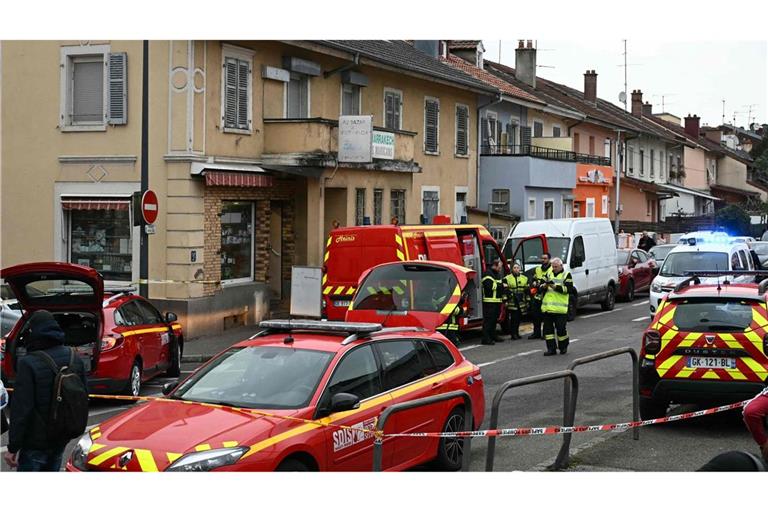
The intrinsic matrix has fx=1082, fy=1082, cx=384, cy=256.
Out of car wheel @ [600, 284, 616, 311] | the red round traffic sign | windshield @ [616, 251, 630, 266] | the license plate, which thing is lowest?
car wheel @ [600, 284, 616, 311]

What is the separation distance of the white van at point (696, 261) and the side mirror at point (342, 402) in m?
16.1

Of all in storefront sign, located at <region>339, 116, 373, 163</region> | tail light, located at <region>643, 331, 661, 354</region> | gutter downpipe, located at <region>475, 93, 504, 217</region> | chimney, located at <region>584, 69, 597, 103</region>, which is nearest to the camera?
tail light, located at <region>643, 331, 661, 354</region>

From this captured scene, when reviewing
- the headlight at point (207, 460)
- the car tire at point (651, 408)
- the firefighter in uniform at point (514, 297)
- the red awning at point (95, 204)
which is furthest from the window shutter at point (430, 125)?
the headlight at point (207, 460)

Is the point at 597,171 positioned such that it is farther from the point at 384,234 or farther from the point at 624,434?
the point at 624,434

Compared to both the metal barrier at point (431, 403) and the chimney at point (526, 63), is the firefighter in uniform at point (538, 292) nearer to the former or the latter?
the metal barrier at point (431, 403)

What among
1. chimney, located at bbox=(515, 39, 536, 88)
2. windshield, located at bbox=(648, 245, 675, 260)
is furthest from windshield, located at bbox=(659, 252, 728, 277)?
chimney, located at bbox=(515, 39, 536, 88)

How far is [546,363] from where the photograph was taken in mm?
18125

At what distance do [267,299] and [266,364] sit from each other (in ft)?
56.2

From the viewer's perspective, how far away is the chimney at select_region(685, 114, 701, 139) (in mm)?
82750

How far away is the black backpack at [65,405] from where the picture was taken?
8.16m

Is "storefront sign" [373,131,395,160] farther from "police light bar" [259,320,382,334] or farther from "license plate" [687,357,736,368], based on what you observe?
"police light bar" [259,320,382,334]

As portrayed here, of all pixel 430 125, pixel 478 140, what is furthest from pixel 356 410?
pixel 478 140

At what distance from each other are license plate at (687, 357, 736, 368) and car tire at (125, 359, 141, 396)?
748cm

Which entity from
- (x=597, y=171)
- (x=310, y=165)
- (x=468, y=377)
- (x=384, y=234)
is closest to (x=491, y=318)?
(x=384, y=234)
